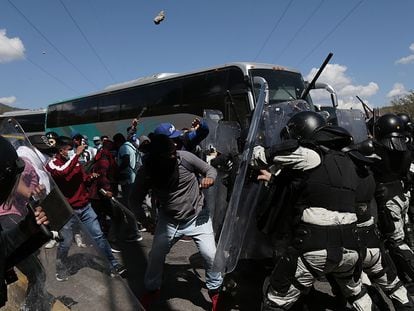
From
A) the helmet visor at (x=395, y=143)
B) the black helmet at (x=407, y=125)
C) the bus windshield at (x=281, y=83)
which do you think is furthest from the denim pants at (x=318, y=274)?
the bus windshield at (x=281, y=83)

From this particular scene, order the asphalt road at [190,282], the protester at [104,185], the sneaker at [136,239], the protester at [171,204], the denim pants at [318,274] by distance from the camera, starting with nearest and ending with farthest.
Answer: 1. the denim pants at [318,274]
2. the protester at [171,204]
3. the asphalt road at [190,282]
4. the protester at [104,185]
5. the sneaker at [136,239]

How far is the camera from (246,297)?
4000mm

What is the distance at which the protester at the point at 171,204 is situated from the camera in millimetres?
3434

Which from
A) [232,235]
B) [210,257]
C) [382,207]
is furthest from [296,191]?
[382,207]

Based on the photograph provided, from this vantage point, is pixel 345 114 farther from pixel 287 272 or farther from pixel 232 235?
pixel 287 272

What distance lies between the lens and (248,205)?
342cm

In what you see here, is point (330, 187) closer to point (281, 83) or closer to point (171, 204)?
point (171, 204)

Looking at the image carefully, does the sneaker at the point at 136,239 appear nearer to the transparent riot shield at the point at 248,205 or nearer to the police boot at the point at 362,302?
the transparent riot shield at the point at 248,205

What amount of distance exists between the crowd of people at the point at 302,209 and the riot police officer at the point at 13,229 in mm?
13

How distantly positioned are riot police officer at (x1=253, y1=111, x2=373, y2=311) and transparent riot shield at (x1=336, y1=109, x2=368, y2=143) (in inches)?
93.0

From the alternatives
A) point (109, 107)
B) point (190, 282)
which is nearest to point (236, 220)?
point (190, 282)

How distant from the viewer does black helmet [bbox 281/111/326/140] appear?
3.06 meters

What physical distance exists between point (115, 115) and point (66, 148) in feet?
34.8

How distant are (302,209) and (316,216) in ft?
0.34
